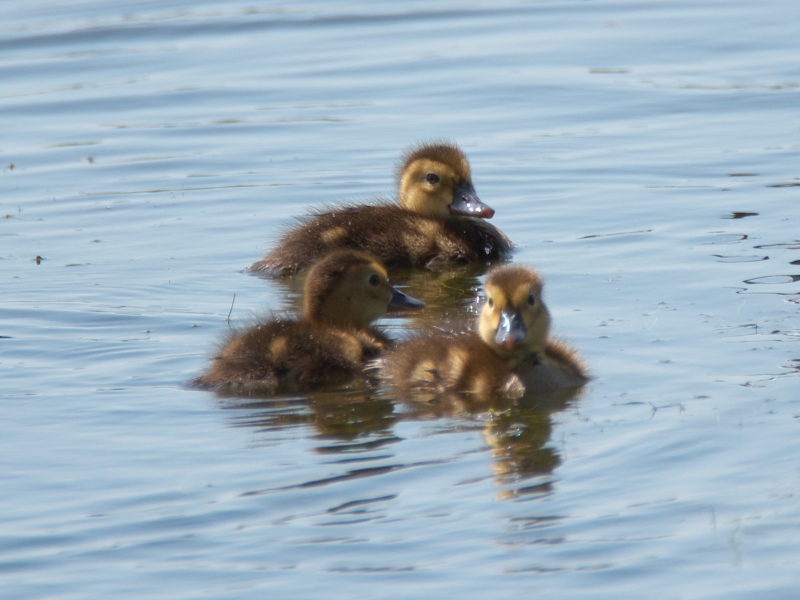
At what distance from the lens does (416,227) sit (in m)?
8.96

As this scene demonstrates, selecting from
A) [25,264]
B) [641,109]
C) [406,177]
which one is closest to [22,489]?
[25,264]

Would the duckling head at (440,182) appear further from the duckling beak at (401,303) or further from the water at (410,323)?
the duckling beak at (401,303)

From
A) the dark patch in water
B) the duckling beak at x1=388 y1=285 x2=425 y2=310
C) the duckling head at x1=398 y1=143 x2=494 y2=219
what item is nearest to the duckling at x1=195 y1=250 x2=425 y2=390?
the duckling beak at x1=388 y1=285 x2=425 y2=310

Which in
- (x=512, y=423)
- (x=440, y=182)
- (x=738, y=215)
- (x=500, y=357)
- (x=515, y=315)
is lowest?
(x=512, y=423)

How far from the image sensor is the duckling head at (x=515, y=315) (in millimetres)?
5977

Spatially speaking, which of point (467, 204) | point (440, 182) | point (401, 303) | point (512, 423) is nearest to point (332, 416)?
point (512, 423)

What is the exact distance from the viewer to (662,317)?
23.2 ft

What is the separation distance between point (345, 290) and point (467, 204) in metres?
2.61

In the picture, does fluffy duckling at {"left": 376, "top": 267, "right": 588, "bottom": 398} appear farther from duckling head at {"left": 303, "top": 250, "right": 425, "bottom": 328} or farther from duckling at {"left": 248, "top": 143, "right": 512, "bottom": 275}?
duckling at {"left": 248, "top": 143, "right": 512, "bottom": 275}

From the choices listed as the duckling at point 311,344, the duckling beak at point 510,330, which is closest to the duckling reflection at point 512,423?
the duckling beak at point 510,330

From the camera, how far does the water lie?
4.52 meters

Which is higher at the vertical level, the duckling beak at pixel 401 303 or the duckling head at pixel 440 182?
the duckling head at pixel 440 182

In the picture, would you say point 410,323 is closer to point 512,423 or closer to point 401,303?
point 401,303

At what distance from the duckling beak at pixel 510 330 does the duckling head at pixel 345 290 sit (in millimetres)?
916
